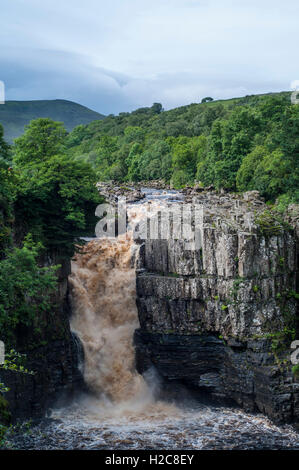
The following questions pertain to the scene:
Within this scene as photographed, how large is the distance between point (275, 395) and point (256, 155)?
3579cm

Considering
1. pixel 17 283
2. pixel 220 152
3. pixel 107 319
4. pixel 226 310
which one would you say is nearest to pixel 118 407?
pixel 107 319

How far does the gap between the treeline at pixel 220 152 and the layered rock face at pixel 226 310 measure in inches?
482

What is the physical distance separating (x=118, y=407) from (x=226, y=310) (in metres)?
10.3

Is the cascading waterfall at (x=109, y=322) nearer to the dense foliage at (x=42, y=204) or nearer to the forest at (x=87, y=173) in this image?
the dense foliage at (x=42, y=204)

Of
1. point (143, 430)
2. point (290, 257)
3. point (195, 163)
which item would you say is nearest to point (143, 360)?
point (143, 430)

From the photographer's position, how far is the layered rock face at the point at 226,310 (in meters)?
33.7

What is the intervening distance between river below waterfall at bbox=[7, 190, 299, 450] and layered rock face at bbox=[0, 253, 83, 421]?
0.92m

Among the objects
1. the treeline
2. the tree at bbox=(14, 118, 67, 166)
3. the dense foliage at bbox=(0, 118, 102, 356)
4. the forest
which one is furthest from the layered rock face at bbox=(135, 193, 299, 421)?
the treeline

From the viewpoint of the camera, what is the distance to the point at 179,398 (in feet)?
120

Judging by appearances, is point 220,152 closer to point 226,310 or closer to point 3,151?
point 226,310

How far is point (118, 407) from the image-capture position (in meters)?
34.9

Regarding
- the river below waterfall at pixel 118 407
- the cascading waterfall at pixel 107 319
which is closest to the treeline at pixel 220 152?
the cascading waterfall at pixel 107 319

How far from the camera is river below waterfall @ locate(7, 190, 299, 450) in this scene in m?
29.4
